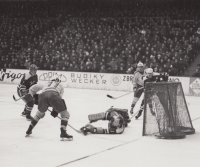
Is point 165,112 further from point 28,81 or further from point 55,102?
point 28,81

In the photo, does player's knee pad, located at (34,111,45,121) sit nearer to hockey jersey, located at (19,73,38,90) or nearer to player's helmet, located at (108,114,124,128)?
player's helmet, located at (108,114,124,128)

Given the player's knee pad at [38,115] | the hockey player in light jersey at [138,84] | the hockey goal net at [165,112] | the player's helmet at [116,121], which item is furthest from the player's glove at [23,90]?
the hockey goal net at [165,112]

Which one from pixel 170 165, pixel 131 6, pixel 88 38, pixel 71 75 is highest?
pixel 131 6

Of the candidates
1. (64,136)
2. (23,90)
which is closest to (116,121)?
(64,136)

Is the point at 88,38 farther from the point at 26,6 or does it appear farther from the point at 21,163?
the point at 21,163

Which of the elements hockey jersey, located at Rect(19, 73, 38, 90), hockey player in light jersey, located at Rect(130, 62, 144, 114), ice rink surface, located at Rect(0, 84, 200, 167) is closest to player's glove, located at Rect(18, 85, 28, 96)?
hockey jersey, located at Rect(19, 73, 38, 90)

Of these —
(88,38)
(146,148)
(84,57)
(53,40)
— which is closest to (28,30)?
(53,40)

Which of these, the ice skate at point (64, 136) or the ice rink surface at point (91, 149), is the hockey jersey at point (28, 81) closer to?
the ice rink surface at point (91, 149)
